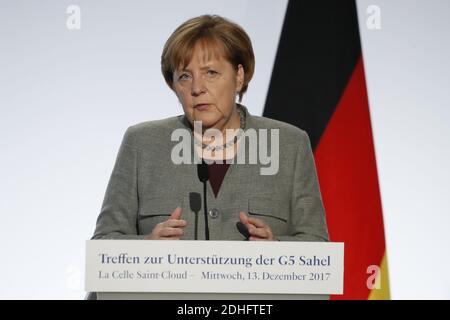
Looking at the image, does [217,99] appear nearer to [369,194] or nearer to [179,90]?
[179,90]

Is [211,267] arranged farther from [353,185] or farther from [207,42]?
[353,185]

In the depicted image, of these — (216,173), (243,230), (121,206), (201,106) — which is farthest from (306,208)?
(121,206)

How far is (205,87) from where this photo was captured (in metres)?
2.44

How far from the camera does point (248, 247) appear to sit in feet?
6.46

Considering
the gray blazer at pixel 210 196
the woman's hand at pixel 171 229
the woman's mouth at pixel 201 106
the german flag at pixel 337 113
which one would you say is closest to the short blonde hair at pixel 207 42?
the woman's mouth at pixel 201 106

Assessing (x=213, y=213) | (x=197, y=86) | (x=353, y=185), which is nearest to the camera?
(x=213, y=213)

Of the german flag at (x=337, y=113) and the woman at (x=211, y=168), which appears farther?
the german flag at (x=337, y=113)

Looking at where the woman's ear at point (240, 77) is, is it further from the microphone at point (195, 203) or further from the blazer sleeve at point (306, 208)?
the microphone at point (195, 203)

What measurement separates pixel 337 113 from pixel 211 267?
134cm

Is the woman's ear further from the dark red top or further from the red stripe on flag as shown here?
the red stripe on flag

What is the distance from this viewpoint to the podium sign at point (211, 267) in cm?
196

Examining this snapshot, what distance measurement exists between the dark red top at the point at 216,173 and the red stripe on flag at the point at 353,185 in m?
0.74
